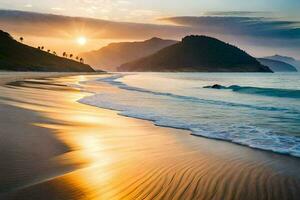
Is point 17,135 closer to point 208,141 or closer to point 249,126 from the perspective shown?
point 208,141

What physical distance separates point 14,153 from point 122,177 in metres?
2.77

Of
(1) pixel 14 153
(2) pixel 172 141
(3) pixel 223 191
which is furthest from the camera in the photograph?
(2) pixel 172 141

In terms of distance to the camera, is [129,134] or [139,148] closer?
[139,148]

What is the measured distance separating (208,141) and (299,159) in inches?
116

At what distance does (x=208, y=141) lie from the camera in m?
11.6

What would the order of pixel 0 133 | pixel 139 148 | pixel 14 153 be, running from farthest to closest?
1. pixel 0 133
2. pixel 139 148
3. pixel 14 153

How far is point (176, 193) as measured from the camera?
20.5 ft

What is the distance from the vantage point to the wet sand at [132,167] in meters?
6.26

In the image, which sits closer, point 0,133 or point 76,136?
point 0,133

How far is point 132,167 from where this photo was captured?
789 cm

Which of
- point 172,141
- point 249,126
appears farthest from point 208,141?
point 249,126

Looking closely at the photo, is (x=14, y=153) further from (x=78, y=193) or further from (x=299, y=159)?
(x=299, y=159)

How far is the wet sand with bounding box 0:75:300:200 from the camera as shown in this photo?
6.26 meters

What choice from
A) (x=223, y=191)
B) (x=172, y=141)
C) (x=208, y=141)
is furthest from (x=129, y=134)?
(x=223, y=191)
